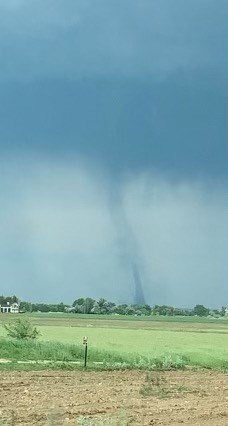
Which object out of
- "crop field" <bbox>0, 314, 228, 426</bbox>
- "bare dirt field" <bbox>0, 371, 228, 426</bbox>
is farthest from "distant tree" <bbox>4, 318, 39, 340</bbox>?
"bare dirt field" <bbox>0, 371, 228, 426</bbox>

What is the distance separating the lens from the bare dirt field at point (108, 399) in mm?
16312

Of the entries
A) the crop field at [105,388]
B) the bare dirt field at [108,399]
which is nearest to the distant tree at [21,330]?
the crop field at [105,388]

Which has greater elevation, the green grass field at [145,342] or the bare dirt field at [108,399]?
the green grass field at [145,342]

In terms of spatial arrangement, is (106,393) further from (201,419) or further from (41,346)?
(41,346)

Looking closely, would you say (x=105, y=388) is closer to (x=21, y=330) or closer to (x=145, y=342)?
(x=21, y=330)

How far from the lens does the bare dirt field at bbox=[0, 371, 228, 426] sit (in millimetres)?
16312

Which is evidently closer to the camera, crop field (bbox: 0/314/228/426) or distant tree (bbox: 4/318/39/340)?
crop field (bbox: 0/314/228/426)

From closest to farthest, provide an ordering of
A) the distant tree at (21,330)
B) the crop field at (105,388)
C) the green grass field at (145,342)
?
the crop field at (105,388) → the green grass field at (145,342) → the distant tree at (21,330)

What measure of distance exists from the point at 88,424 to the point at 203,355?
107 ft

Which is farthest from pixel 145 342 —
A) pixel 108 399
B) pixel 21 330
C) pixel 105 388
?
pixel 108 399

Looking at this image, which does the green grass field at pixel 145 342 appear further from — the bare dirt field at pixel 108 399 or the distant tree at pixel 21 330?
the bare dirt field at pixel 108 399

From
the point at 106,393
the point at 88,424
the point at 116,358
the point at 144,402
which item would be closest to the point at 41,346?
the point at 116,358

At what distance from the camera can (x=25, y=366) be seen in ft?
111

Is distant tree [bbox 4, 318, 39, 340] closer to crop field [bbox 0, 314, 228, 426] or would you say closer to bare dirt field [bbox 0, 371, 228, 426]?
crop field [bbox 0, 314, 228, 426]
